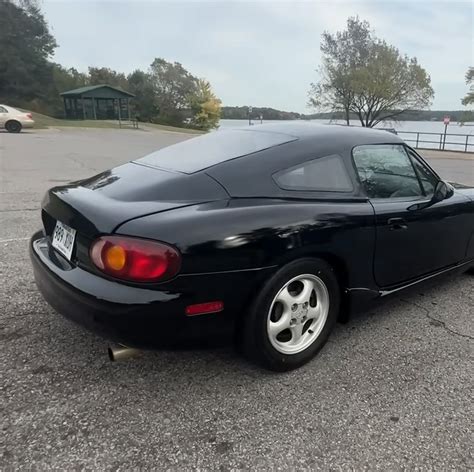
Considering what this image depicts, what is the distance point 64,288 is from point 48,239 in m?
0.60

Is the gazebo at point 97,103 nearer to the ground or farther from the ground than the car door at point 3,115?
farther from the ground

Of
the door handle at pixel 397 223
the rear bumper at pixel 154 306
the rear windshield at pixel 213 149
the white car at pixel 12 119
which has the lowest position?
the rear bumper at pixel 154 306

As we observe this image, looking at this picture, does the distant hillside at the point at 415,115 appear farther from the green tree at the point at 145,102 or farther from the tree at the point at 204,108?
the green tree at the point at 145,102

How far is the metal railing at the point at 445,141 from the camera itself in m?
25.3

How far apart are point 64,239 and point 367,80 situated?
3831cm

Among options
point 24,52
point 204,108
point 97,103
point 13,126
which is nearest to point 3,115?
point 13,126

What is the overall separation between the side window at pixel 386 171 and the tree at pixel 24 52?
51.0 meters

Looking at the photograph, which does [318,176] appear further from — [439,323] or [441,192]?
[439,323]

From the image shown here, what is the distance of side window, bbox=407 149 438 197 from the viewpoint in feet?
10.4

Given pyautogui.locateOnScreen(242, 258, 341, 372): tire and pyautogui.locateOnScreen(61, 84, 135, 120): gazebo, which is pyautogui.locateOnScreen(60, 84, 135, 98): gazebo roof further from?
pyautogui.locateOnScreen(242, 258, 341, 372): tire

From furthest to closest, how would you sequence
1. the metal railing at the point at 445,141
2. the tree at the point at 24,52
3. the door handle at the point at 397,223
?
the tree at the point at 24,52
the metal railing at the point at 445,141
the door handle at the point at 397,223

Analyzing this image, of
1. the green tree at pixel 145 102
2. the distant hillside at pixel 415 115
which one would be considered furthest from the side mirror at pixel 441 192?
the green tree at pixel 145 102

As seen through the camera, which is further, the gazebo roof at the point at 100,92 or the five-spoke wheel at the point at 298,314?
the gazebo roof at the point at 100,92

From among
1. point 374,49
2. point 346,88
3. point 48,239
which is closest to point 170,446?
point 48,239
